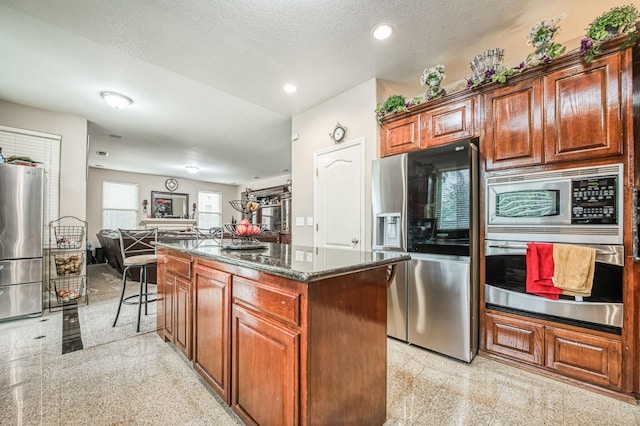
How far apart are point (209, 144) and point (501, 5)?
514 cm

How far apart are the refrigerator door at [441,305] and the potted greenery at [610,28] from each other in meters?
1.63

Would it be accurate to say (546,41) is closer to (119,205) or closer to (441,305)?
(441,305)

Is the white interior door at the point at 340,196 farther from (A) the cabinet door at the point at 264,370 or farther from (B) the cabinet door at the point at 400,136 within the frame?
(A) the cabinet door at the point at 264,370

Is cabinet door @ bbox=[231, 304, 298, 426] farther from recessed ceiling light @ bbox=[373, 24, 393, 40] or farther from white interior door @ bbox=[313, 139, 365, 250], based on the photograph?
recessed ceiling light @ bbox=[373, 24, 393, 40]

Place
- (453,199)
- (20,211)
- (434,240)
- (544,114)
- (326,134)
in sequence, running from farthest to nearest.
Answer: (326,134), (20,211), (434,240), (453,199), (544,114)

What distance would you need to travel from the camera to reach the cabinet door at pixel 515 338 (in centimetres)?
201

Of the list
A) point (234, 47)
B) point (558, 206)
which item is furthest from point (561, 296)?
point (234, 47)

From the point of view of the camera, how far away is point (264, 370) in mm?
1247

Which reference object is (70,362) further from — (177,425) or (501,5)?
(501,5)

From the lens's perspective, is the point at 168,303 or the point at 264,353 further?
the point at 168,303

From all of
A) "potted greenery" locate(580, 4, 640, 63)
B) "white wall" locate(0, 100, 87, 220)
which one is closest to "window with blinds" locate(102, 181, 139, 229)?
"white wall" locate(0, 100, 87, 220)

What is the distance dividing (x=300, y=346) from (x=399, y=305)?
5.97 ft

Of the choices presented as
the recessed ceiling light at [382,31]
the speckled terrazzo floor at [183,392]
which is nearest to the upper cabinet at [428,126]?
the recessed ceiling light at [382,31]

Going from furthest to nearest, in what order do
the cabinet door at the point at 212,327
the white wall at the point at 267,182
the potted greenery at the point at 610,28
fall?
the white wall at the point at 267,182 → the potted greenery at the point at 610,28 → the cabinet door at the point at 212,327
